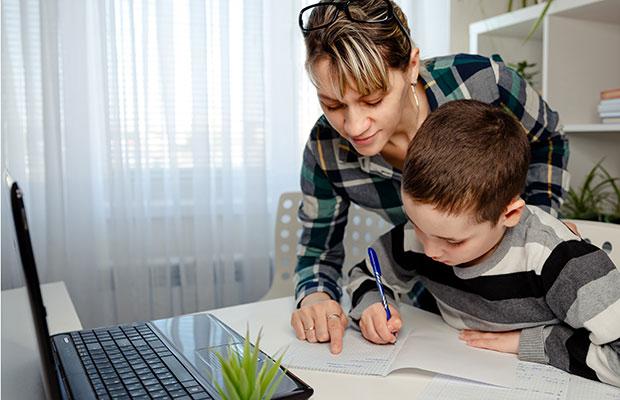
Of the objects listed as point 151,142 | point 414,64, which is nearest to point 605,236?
point 414,64

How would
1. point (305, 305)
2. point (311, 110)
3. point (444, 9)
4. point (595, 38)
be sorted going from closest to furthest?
point (305, 305), point (595, 38), point (311, 110), point (444, 9)

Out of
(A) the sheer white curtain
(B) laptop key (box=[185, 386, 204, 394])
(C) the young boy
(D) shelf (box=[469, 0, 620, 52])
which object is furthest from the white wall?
(B) laptop key (box=[185, 386, 204, 394])

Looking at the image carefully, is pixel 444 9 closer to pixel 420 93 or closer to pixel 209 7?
pixel 209 7

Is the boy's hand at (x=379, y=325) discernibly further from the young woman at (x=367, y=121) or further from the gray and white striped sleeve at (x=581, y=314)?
the gray and white striped sleeve at (x=581, y=314)

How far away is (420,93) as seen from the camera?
1100 millimetres

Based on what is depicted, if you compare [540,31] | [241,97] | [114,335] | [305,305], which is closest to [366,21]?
[305,305]

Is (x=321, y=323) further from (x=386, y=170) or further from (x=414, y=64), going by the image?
(x=414, y=64)

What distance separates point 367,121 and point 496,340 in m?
0.36

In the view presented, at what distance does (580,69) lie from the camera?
6.15 feet

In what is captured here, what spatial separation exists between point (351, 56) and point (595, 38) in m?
1.29

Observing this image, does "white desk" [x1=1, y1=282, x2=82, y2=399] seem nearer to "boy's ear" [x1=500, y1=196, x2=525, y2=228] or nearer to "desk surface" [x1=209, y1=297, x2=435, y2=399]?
"desk surface" [x1=209, y1=297, x2=435, y2=399]

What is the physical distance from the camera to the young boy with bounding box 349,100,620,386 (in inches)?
30.5

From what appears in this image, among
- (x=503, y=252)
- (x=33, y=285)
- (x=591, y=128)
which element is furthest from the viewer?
(x=591, y=128)

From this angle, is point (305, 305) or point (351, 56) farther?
point (305, 305)
